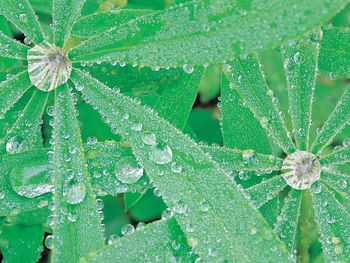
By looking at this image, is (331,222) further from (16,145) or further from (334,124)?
(16,145)

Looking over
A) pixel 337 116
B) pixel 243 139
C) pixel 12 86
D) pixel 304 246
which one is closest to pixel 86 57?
pixel 12 86

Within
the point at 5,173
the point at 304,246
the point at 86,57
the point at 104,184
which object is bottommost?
the point at 304,246

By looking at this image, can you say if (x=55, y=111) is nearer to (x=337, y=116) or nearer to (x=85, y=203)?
(x=85, y=203)

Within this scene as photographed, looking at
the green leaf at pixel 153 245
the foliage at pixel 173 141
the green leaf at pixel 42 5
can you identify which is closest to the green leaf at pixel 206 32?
the foliage at pixel 173 141

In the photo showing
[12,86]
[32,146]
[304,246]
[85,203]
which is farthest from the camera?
[304,246]

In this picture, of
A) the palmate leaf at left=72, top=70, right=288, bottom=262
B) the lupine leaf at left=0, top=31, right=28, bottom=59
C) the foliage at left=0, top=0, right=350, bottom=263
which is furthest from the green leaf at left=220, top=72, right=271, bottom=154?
the lupine leaf at left=0, top=31, right=28, bottom=59

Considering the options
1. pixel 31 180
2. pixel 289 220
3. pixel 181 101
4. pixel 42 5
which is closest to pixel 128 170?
pixel 31 180
